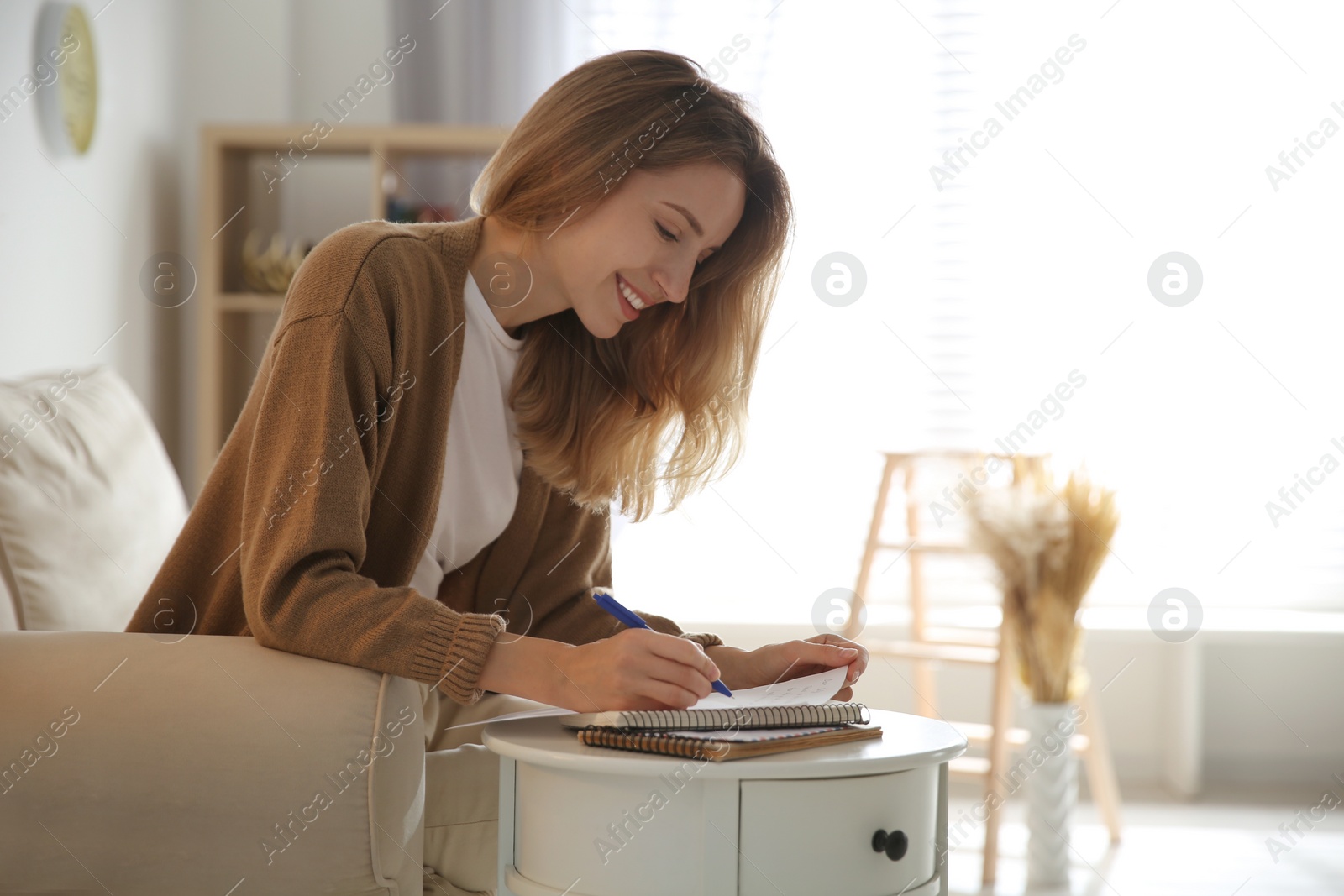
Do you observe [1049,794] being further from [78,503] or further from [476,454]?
[78,503]

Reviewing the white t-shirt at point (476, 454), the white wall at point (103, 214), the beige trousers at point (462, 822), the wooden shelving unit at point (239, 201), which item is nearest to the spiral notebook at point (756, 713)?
the beige trousers at point (462, 822)

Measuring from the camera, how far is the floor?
91.3 inches

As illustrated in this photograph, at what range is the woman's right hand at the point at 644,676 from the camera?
0.98 metres

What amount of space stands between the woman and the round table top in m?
0.05

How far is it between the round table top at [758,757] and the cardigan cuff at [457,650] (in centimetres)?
5

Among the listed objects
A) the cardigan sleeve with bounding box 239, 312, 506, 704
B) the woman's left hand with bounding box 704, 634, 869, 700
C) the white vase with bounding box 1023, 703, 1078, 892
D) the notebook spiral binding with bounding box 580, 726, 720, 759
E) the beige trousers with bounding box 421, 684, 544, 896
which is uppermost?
the cardigan sleeve with bounding box 239, 312, 506, 704

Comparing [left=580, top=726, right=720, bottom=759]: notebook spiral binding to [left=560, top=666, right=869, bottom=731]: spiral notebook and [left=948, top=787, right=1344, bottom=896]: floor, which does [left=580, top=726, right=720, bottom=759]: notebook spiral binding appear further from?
[left=948, top=787, right=1344, bottom=896]: floor

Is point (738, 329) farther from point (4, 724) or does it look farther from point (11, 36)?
point (11, 36)

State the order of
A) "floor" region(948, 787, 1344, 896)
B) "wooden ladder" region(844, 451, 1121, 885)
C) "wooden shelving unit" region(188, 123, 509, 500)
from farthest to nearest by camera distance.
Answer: "wooden shelving unit" region(188, 123, 509, 500)
"wooden ladder" region(844, 451, 1121, 885)
"floor" region(948, 787, 1344, 896)

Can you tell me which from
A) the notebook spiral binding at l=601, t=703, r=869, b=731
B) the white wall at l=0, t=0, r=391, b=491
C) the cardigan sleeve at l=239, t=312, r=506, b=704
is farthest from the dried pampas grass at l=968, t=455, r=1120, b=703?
the white wall at l=0, t=0, r=391, b=491

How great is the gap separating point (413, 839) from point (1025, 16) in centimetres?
286

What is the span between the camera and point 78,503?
1415mm

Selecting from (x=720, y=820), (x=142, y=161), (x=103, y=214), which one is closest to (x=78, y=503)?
(x=720, y=820)

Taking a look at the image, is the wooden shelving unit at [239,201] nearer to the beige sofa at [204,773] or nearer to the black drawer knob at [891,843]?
the beige sofa at [204,773]
